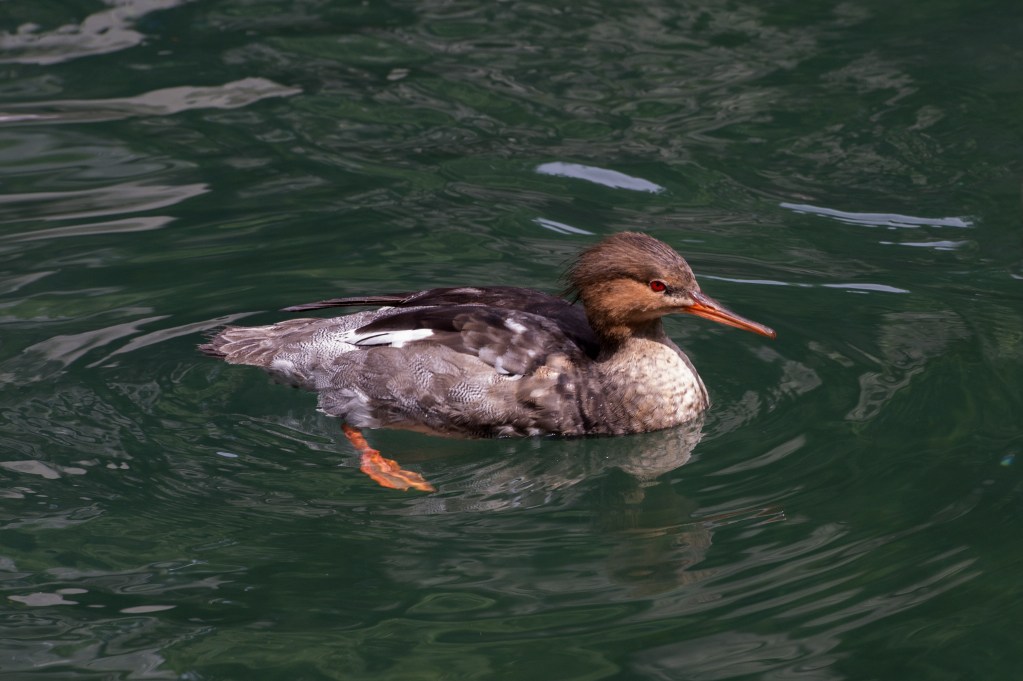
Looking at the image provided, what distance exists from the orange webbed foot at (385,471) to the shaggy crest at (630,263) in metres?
1.27

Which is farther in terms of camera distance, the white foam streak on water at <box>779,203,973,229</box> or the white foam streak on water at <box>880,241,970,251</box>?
the white foam streak on water at <box>779,203,973,229</box>

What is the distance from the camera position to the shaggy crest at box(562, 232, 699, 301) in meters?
5.58

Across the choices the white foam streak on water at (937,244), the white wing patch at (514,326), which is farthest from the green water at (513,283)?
the white wing patch at (514,326)

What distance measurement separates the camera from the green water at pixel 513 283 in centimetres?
424

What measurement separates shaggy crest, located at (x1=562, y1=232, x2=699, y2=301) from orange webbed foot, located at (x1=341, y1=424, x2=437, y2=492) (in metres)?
1.27

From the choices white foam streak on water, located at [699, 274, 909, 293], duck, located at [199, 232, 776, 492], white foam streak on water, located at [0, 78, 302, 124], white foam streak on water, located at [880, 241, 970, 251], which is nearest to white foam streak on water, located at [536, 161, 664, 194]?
white foam streak on water, located at [699, 274, 909, 293]

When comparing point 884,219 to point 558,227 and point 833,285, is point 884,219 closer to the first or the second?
point 833,285

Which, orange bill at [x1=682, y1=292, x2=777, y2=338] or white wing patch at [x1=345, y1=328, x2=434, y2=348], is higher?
orange bill at [x1=682, y1=292, x2=777, y2=338]

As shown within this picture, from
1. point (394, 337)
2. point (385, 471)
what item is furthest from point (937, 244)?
point (385, 471)

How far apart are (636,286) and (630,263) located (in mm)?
122

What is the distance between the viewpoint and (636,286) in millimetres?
5641

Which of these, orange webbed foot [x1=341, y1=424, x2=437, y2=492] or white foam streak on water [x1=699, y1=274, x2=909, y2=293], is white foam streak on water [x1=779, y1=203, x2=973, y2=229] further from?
orange webbed foot [x1=341, y1=424, x2=437, y2=492]

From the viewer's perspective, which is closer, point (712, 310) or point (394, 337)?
point (712, 310)

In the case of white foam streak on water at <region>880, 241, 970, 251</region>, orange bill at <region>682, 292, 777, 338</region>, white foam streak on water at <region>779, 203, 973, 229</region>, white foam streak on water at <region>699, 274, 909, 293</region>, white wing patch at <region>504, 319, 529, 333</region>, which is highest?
orange bill at <region>682, 292, 777, 338</region>
